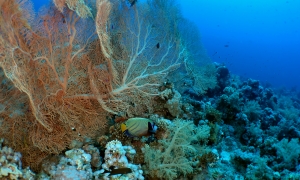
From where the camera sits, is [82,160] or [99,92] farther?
[99,92]

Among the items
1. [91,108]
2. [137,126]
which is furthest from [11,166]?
[137,126]

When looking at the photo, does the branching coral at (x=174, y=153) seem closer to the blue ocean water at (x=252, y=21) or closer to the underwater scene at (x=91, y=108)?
the underwater scene at (x=91, y=108)

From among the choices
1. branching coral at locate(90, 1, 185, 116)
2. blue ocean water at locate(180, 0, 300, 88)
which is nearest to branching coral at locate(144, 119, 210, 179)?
branching coral at locate(90, 1, 185, 116)

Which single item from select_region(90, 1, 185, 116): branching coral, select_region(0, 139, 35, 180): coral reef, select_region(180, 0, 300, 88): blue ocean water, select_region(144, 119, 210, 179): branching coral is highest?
select_region(180, 0, 300, 88): blue ocean water

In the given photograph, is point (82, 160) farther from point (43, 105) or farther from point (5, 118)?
point (5, 118)

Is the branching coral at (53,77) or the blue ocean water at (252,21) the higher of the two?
the blue ocean water at (252,21)

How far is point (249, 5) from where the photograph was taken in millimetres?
163625

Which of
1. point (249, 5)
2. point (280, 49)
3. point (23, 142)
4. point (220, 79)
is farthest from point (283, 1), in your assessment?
point (23, 142)

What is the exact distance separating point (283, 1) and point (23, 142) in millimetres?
208243

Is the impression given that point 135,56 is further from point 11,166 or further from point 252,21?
Result: point 252,21

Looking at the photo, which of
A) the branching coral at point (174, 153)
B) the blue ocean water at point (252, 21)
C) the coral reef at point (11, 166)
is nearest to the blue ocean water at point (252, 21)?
the blue ocean water at point (252, 21)

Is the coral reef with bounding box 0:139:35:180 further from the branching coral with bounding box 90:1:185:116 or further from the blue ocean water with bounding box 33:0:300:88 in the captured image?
the blue ocean water with bounding box 33:0:300:88

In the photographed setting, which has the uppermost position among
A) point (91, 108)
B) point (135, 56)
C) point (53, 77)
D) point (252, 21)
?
point (252, 21)

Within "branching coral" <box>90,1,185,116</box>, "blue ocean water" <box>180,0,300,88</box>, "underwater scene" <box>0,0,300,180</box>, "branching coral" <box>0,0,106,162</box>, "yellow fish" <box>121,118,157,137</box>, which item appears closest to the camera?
→ "yellow fish" <box>121,118,157,137</box>
